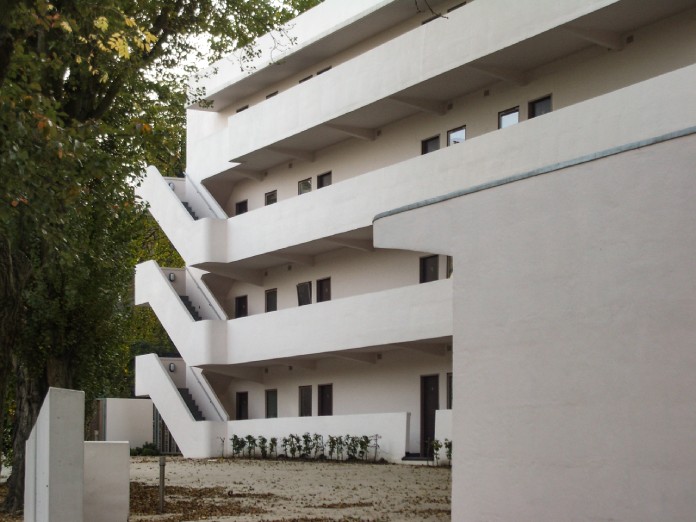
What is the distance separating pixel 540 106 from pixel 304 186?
1117 cm

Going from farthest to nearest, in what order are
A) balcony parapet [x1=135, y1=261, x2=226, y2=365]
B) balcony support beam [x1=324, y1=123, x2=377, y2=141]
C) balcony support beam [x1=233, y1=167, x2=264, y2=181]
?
balcony support beam [x1=233, y1=167, x2=264, y2=181]
balcony parapet [x1=135, y1=261, x2=226, y2=365]
balcony support beam [x1=324, y1=123, x2=377, y2=141]

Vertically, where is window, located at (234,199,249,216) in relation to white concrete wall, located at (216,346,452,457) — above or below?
above

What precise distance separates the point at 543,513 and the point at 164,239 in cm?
4610

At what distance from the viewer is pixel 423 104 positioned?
99.6ft

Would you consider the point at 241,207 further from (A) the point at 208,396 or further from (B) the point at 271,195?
(A) the point at 208,396

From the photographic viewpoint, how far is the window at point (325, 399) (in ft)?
117

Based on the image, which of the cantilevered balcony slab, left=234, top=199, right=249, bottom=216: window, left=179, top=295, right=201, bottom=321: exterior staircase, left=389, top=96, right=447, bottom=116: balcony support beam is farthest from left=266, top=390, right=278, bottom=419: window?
left=389, top=96, right=447, bottom=116: balcony support beam

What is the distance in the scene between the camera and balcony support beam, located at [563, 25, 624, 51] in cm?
2438

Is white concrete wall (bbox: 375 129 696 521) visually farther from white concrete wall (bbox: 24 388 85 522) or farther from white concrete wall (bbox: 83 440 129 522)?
white concrete wall (bbox: 83 440 129 522)

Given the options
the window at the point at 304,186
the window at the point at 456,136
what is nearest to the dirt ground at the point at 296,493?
the window at the point at 456,136

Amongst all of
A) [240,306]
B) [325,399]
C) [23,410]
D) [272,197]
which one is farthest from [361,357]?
[23,410]

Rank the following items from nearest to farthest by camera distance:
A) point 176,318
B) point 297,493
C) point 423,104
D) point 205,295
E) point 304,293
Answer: point 297,493 → point 423,104 → point 304,293 → point 176,318 → point 205,295

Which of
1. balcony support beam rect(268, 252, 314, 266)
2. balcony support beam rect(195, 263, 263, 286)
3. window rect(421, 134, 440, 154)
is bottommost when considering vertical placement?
balcony support beam rect(195, 263, 263, 286)

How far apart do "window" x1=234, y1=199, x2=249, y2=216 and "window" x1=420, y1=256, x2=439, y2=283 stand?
10685 millimetres
